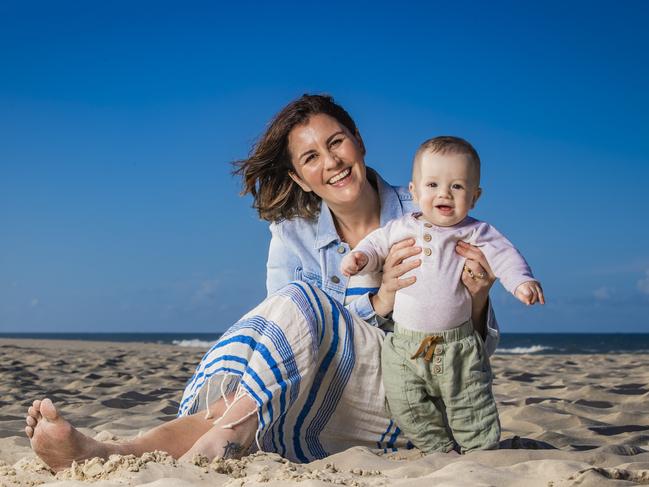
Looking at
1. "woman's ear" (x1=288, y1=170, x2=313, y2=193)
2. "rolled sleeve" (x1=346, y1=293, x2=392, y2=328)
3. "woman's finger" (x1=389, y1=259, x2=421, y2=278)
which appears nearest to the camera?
"woman's finger" (x1=389, y1=259, x2=421, y2=278)

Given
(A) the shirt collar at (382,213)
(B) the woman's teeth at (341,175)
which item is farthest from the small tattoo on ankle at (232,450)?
(B) the woman's teeth at (341,175)

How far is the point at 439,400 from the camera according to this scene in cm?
283

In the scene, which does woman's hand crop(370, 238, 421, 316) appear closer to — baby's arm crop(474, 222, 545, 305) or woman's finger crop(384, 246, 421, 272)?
woman's finger crop(384, 246, 421, 272)

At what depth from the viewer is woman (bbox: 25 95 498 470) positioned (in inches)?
98.0

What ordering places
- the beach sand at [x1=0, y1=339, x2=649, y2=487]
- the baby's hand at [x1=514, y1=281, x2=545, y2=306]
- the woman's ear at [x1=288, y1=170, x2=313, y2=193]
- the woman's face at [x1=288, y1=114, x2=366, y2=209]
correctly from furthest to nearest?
the woman's ear at [x1=288, y1=170, x2=313, y2=193]
the woman's face at [x1=288, y1=114, x2=366, y2=209]
the baby's hand at [x1=514, y1=281, x2=545, y2=306]
the beach sand at [x1=0, y1=339, x2=649, y2=487]

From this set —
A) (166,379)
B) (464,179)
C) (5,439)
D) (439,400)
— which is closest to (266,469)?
(439,400)

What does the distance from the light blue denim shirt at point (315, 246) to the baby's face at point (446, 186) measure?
747 millimetres

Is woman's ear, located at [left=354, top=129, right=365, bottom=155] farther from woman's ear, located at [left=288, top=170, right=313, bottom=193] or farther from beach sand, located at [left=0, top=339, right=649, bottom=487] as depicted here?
beach sand, located at [left=0, top=339, right=649, bottom=487]

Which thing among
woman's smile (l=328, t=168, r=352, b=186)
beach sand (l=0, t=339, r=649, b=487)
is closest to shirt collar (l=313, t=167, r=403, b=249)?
woman's smile (l=328, t=168, r=352, b=186)

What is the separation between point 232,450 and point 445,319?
0.92 meters

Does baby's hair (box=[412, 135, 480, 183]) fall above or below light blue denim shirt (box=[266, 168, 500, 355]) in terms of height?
above

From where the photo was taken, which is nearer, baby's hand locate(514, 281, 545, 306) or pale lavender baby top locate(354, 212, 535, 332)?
baby's hand locate(514, 281, 545, 306)

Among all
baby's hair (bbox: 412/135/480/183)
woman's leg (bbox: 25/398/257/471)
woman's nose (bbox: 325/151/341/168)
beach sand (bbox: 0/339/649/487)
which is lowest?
beach sand (bbox: 0/339/649/487)

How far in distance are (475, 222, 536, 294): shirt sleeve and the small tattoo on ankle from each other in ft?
3.72
